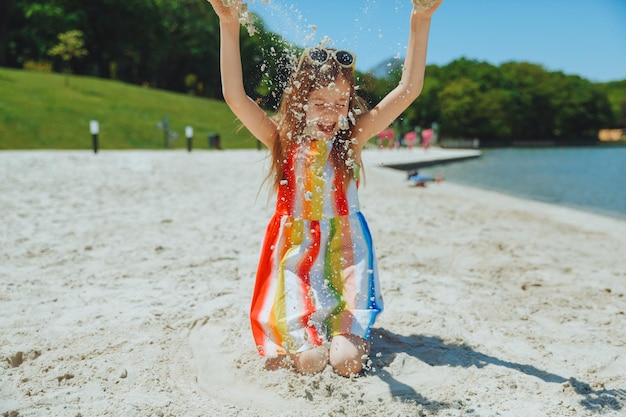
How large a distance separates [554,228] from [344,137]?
575 centimetres

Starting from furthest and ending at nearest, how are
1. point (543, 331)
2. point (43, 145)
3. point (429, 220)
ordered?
point (43, 145), point (429, 220), point (543, 331)

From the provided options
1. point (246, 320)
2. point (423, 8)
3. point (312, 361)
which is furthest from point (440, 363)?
point (423, 8)

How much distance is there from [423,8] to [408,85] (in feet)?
1.26

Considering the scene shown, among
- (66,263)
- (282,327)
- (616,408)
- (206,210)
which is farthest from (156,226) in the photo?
(616,408)

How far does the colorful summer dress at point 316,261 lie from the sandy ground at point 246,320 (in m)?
0.26

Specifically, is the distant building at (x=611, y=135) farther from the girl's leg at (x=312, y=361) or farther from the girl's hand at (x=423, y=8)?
the girl's leg at (x=312, y=361)

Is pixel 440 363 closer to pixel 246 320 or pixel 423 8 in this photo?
pixel 246 320

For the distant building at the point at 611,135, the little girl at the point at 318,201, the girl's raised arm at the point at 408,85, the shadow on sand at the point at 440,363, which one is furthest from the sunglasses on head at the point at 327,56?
the distant building at the point at 611,135

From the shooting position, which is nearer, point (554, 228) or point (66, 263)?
point (66, 263)

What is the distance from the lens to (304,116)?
2875 mm

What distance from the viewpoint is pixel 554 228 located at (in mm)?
7676

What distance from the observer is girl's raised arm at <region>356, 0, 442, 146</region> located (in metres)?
2.85

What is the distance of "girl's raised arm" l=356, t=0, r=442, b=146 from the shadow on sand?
117 cm

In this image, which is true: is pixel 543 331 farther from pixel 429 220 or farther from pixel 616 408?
pixel 429 220
